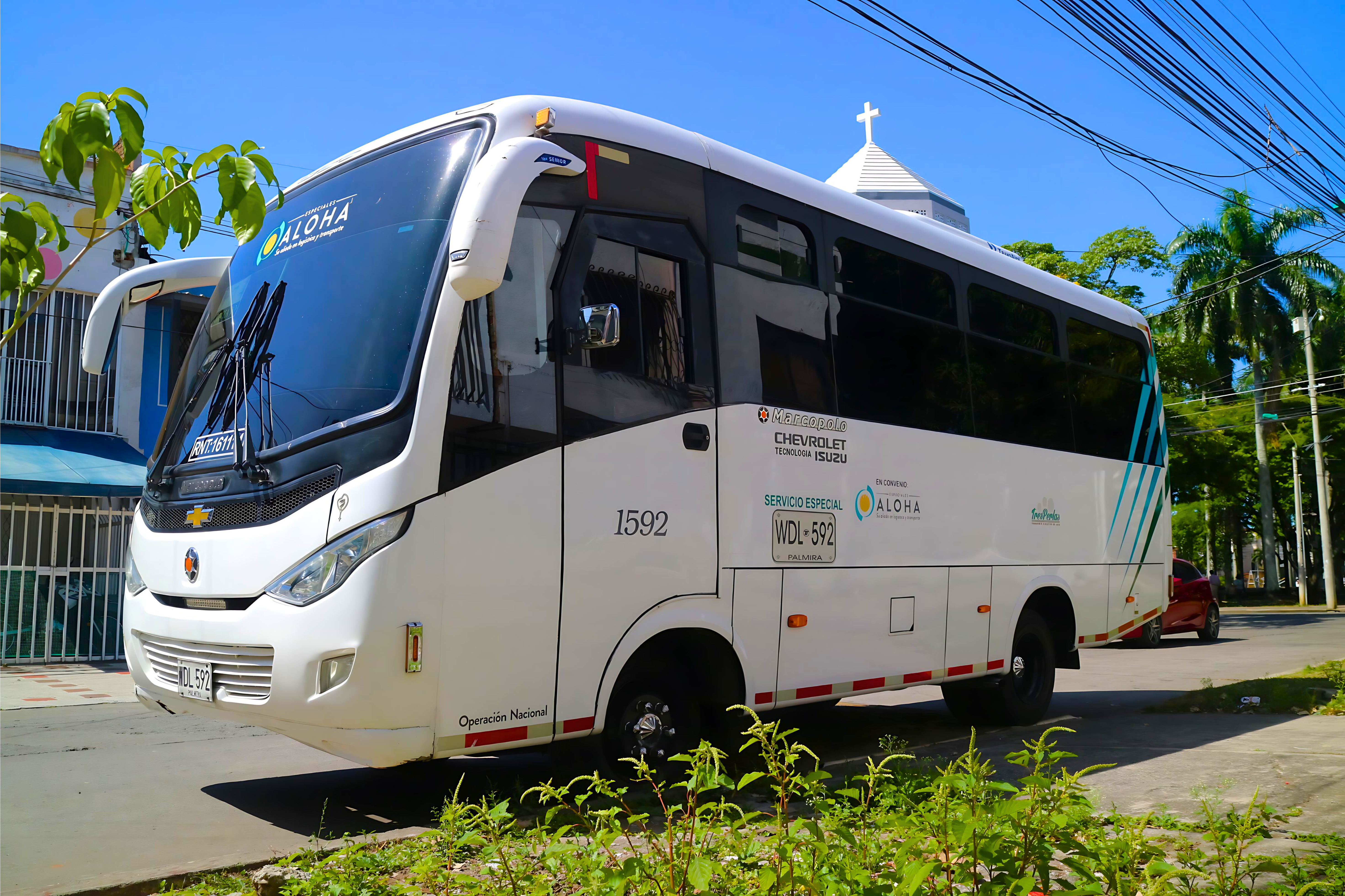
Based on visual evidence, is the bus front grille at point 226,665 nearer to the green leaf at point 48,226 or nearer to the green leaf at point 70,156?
the green leaf at point 48,226

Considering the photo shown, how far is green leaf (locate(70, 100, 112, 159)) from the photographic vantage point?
2.16 meters

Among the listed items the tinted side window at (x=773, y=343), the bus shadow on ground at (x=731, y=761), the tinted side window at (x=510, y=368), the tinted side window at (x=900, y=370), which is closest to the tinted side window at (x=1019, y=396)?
the tinted side window at (x=900, y=370)

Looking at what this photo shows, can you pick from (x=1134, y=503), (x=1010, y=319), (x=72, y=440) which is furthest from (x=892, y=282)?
→ (x=72, y=440)

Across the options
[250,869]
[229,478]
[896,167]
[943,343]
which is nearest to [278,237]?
[229,478]

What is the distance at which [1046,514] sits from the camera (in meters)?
9.01

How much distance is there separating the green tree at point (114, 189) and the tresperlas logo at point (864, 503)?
504 cm

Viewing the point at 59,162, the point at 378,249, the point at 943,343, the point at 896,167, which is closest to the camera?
the point at 59,162

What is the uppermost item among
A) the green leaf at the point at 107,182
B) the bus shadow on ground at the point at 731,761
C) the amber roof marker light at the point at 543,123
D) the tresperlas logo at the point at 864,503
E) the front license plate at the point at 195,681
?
the amber roof marker light at the point at 543,123

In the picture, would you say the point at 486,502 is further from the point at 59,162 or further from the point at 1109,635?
the point at 1109,635

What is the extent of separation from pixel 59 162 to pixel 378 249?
3.08m

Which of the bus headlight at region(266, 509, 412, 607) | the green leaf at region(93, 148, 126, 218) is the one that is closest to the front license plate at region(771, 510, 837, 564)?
the bus headlight at region(266, 509, 412, 607)

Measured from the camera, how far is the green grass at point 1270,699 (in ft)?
31.0

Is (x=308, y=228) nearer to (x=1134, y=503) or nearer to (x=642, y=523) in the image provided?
(x=642, y=523)

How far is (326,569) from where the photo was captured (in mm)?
4547
